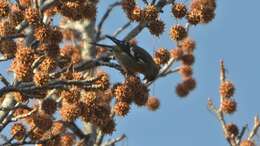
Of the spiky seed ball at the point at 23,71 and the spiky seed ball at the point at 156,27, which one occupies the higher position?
the spiky seed ball at the point at 156,27

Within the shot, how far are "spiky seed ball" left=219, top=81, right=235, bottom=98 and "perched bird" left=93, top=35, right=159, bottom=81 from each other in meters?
3.44

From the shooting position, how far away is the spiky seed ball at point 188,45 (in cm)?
1348

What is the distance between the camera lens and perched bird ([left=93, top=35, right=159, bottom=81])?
7.04 metres

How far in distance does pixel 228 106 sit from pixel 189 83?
3.07 meters

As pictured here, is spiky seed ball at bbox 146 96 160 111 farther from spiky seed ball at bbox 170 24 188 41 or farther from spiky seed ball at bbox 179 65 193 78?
spiky seed ball at bbox 170 24 188 41

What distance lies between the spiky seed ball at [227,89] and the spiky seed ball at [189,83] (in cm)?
291

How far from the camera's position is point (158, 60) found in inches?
280

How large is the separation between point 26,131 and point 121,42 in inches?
66.2

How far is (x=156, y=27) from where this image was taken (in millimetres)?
7090

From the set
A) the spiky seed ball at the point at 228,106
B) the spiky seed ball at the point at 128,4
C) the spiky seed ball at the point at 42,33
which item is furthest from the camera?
the spiky seed ball at the point at 228,106

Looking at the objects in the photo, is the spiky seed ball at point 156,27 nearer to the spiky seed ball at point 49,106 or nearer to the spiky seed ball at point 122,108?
the spiky seed ball at point 122,108

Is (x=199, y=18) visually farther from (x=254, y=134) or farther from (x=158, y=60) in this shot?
(x=254, y=134)

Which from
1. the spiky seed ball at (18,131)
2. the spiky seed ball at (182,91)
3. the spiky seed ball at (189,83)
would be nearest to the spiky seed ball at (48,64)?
the spiky seed ball at (18,131)

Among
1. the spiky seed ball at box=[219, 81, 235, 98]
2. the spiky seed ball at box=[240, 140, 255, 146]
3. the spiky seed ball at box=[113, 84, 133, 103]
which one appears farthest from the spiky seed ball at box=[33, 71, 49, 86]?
the spiky seed ball at box=[240, 140, 255, 146]
